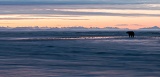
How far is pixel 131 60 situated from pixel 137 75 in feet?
24.0

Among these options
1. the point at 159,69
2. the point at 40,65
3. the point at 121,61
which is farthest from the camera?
the point at 121,61

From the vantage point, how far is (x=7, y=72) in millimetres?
21906

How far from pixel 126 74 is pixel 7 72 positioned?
5151mm

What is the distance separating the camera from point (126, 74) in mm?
21703

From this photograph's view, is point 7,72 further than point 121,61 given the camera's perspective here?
No

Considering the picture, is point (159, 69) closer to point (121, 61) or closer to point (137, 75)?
point (137, 75)

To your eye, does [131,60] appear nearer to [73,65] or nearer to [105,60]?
[105,60]

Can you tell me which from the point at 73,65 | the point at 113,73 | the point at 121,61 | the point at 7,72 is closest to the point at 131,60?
the point at 121,61

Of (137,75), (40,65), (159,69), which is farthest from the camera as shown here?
(40,65)

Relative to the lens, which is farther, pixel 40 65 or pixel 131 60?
pixel 131 60

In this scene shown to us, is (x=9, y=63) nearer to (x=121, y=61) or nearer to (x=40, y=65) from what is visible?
(x=40, y=65)

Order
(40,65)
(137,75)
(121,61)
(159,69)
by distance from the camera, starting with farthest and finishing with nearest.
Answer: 1. (121,61)
2. (40,65)
3. (159,69)
4. (137,75)

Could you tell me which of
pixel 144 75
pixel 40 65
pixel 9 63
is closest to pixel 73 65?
pixel 40 65

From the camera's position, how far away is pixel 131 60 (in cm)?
2864
